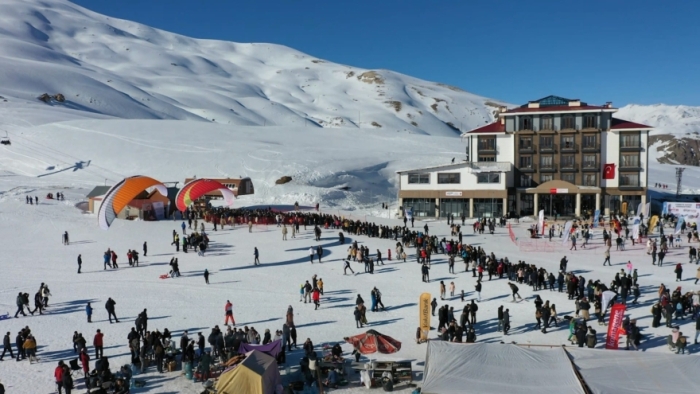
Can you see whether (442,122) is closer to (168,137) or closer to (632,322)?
(168,137)

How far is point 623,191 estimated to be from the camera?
169ft

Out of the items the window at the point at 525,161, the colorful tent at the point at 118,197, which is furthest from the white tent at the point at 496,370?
the window at the point at 525,161

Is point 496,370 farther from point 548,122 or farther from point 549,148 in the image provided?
point 548,122

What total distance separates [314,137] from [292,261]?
6425 cm

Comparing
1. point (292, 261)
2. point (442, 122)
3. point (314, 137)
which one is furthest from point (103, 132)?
point (442, 122)

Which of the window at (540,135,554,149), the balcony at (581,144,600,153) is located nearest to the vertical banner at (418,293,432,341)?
the window at (540,135,554,149)

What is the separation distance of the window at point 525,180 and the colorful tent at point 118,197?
32.1 meters

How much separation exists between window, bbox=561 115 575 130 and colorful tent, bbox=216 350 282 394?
45317 mm

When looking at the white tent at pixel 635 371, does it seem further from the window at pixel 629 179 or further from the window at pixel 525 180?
the window at pixel 629 179

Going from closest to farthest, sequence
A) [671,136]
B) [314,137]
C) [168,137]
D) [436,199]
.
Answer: [436,199]
[168,137]
[314,137]
[671,136]

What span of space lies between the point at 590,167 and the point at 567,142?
118 inches

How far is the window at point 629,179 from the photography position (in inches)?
2026

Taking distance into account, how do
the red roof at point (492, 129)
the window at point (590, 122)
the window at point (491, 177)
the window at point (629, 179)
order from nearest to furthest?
the window at point (491, 177)
the window at point (629, 179)
the window at point (590, 122)
the red roof at point (492, 129)

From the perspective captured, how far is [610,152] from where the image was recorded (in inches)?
2053
